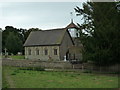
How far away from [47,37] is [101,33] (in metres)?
29.4

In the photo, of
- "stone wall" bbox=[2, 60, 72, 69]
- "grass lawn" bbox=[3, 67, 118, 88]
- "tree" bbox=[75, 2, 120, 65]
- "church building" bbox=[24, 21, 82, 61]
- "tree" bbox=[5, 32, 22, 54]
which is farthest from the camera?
"tree" bbox=[5, 32, 22, 54]

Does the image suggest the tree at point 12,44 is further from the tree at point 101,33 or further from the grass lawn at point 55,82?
the grass lawn at point 55,82

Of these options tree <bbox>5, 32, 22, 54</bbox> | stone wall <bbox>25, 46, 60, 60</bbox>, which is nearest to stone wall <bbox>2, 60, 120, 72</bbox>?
stone wall <bbox>25, 46, 60, 60</bbox>

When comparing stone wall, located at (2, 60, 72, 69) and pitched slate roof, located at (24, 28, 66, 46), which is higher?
pitched slate roof, located at (24, 28, 66, 46)

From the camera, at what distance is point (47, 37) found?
55.4 meters

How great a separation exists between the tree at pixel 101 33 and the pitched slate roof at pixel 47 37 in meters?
21.6

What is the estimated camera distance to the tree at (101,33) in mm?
27109

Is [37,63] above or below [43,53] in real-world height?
below

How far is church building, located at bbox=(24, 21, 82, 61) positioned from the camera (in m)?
51.4

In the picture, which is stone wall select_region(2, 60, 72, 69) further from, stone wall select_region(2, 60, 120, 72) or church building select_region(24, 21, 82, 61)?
church building select_region(24, 21, 82, 61)

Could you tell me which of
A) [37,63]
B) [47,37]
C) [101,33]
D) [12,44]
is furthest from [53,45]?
[101,33]

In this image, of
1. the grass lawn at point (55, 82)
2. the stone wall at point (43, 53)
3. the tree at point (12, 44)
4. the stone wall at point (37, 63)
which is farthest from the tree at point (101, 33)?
the tree at point (12, 44)

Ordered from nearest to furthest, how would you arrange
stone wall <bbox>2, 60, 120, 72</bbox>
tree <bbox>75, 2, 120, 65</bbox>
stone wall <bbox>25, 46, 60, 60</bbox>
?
1. tree <bbox>75, 2, 120, 65</bbox>
2. stone wall <bbox>2, 60, 120, 72</bbox>
3. stone wall <bbox>25, 46, 60, 60</bbox>

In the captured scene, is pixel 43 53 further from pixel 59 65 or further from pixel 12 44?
pixel 59 65
